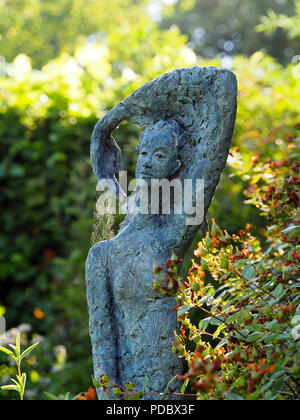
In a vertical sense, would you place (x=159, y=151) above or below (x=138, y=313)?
above

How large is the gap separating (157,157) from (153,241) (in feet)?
1.20

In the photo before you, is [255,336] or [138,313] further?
[138,313]

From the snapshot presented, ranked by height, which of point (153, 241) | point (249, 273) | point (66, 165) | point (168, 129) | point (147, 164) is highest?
point (66, 165)

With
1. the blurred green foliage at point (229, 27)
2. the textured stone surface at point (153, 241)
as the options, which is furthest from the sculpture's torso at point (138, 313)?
the blurred green foliage at point (229, 27)

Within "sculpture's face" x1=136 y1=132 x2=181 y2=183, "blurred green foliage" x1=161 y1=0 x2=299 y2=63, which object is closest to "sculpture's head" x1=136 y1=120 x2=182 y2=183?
"sculpture's face" x1=136 y1=132 x2=181 y2=183

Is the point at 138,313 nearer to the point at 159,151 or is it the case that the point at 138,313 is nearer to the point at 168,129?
the point at 159,151

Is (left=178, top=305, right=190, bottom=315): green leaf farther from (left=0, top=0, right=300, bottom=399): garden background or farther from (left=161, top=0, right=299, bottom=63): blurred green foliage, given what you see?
(left=161, top=0, right=299, bottom=63): blurred green foliage

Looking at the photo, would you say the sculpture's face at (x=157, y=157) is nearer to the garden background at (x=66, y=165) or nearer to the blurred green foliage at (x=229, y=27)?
the garden background at (x=66, y=165)

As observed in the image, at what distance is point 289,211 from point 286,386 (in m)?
0.80

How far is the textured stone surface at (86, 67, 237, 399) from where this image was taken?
196 cm

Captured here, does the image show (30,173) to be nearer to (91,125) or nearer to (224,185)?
(91,125)

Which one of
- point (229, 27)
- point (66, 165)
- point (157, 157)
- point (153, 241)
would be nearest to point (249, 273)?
point (153, 241)

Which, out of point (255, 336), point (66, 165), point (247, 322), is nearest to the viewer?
point (255, 336)

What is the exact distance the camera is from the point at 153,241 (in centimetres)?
204
